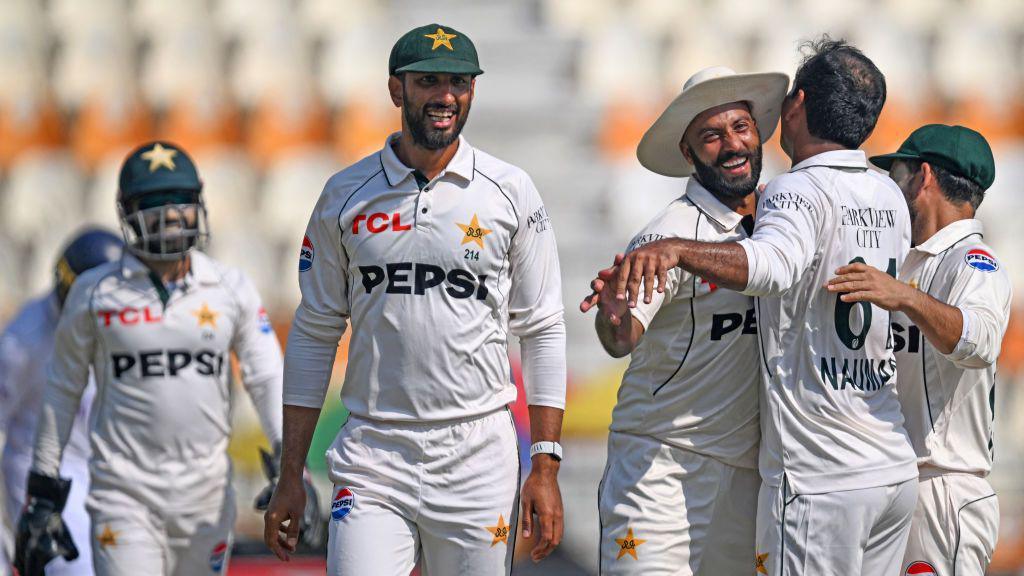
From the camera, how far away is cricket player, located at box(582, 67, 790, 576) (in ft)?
12.8

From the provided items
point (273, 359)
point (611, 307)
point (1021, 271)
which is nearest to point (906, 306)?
point (611, 307)

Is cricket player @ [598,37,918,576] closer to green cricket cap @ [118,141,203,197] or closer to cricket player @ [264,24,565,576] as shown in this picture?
cricket player @ [264,24,565,576]

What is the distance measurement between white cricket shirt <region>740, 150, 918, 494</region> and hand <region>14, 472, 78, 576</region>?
256 centimetres

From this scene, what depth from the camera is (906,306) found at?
3533mm

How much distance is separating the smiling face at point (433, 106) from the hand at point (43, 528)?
2.04 metres

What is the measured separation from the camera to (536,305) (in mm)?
3965

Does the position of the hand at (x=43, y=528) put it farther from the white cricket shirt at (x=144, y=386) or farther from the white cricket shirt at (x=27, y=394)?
the white cricket shirt at (x=27, y=394)

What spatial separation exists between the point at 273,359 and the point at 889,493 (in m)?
2.39

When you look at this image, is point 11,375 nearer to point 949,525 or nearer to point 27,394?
point 27,394

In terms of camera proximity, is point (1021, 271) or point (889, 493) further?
point (1021, 271)

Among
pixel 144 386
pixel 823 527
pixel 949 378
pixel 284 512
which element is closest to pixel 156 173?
pixel 144 386

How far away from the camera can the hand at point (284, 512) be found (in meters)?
3.86

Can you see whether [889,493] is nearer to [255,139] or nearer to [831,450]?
[831,450]

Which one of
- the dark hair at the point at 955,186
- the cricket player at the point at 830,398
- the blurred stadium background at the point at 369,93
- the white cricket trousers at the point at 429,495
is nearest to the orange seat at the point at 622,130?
the blurred stadium background at the point at 369,93
